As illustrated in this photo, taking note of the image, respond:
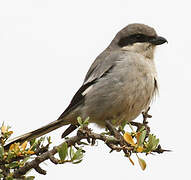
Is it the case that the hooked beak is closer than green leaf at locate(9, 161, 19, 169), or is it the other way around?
green leaf at locate(9, 161, 19, 169)

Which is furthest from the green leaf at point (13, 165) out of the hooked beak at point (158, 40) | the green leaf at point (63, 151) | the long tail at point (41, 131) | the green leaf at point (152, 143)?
the hooked beak at point (158, 40)

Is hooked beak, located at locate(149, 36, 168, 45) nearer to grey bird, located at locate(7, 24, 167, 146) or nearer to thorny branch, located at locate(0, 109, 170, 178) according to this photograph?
grey bird, located at locate(7, 24, 167, 146)

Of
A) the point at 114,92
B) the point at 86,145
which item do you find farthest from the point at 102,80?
the point at 86,145

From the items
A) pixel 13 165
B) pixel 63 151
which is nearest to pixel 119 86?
pixel 63 151

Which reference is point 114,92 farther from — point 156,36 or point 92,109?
point 156,36

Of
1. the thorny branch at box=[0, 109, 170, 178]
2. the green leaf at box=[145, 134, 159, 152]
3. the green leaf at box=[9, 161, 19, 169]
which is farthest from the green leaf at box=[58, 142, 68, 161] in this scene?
the green leaf at box=[145, 134, 159, 152]

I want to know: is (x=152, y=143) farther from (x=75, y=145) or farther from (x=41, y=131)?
(x=41, y=131)

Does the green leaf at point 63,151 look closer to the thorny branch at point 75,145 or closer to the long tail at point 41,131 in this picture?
the thorny branch at point 75,145

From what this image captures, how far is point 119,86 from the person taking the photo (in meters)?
4.56

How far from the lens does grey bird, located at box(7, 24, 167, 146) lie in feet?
14.9

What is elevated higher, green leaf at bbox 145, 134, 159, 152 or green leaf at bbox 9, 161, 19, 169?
green leaf at bbox 9, 161, 19, 169

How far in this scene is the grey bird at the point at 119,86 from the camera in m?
4.53

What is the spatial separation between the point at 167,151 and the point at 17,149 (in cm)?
123

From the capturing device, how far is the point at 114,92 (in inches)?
180
